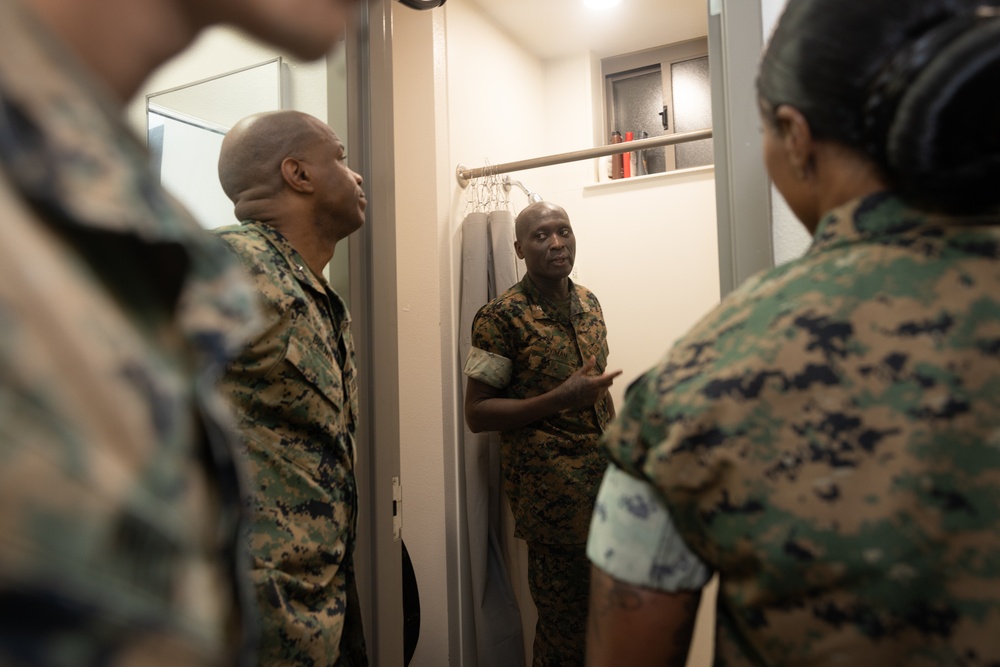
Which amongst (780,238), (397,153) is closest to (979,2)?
(780,238)

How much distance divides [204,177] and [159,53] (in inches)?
37.2

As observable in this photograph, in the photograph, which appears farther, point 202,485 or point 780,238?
point 780,238

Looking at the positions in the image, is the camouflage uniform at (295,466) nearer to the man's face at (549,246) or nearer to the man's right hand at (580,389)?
the man's right hand at (580,389)

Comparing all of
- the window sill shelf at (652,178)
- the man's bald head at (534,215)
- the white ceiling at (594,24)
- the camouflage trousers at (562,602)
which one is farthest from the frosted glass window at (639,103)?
the camouflage trousers at (562,602)

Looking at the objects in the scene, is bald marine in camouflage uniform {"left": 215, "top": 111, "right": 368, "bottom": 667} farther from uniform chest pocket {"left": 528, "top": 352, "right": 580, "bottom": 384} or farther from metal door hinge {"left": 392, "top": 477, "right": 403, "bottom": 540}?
uniform chest pocket {"left": 528, "top": 352, "right": 580, "bottom": 384}

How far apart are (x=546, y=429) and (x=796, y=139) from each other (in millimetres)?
1426

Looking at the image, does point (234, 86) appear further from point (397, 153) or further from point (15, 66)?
point (15, 66)

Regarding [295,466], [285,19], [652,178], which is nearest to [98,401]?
[285,19]

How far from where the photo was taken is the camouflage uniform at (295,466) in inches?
35.1

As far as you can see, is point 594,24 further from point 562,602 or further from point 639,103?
point 562,602

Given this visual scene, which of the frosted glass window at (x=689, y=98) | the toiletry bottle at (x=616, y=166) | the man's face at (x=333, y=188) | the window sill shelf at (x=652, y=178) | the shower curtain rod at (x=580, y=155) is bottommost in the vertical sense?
the man's face at (x=333, y=188)

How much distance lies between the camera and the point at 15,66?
0.24m

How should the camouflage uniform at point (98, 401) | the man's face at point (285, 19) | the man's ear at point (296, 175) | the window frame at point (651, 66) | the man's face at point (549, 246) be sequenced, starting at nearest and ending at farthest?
the camouflage uniform at point (98, 401), the man's face at point (285, 19), the man's ear at point (296, 175), the man's face at point (549, 246), the window frame at point (651, 66)

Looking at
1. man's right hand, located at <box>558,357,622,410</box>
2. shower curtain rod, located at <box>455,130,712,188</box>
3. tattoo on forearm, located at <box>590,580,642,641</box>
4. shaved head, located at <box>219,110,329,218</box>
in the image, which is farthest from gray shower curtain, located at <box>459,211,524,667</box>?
tattoo on forearm, located at <box>590,580,642,641</box>
